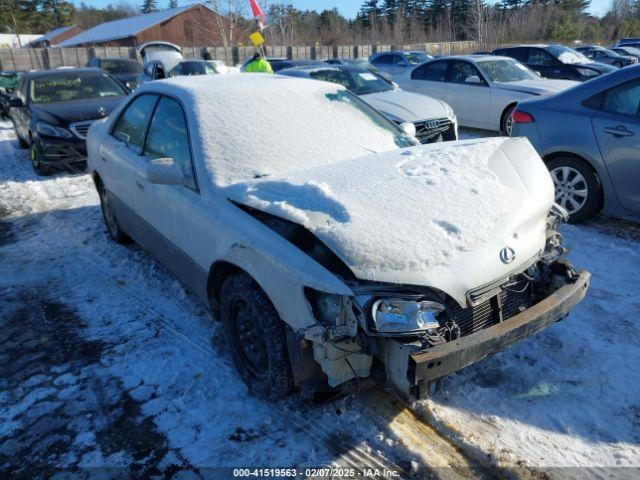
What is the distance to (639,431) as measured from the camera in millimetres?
2633

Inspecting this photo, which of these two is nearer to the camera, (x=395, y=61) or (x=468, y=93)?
(x=468, y=93)

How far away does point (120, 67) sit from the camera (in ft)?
57.7

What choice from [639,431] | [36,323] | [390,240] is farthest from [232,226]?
[639,431]

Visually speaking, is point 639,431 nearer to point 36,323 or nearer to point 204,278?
point 204,278

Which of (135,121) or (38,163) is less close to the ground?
(135,121)

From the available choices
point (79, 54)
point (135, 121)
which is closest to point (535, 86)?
point (135, 121)

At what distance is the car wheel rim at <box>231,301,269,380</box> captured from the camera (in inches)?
111

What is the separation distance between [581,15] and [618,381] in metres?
64.3

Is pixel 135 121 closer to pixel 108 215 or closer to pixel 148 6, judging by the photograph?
pixel 108 215

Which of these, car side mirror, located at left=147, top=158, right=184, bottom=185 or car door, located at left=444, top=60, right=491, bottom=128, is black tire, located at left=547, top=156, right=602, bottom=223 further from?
car door, located at left=444, top=60, right=491, bottom=128

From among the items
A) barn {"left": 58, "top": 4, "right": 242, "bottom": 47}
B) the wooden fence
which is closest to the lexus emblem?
the wooden fence

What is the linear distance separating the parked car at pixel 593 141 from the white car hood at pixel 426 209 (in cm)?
Result: 207

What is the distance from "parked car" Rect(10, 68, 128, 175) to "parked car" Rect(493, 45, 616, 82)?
11109 mm

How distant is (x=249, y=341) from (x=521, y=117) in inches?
169
